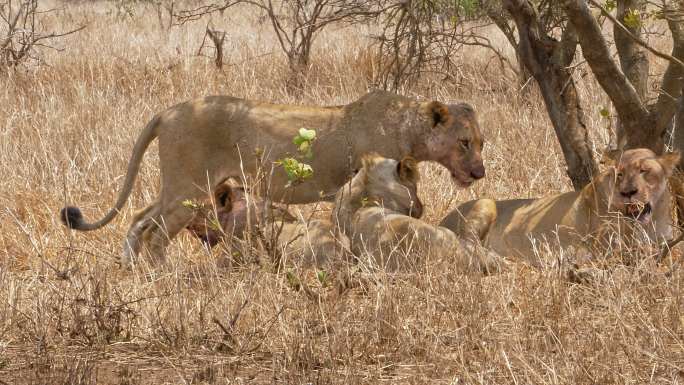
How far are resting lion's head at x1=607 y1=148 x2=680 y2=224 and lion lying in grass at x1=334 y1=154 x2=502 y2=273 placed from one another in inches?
26.2

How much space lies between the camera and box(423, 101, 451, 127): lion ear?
5867 millimetres

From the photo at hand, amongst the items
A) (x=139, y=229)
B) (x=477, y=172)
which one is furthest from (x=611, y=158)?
(x=139, y=229)

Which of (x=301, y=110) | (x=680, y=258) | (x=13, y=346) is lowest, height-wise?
(x=13, y=346)

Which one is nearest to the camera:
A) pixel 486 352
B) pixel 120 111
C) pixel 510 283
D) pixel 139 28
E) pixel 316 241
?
pixel 486 352

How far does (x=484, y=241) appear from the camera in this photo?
5836 millimetres

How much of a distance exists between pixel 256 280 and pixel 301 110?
1.90 metres

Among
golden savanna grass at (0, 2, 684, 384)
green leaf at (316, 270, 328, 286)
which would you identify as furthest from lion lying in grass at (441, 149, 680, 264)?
green leaf at (316, 270, 328, 286)

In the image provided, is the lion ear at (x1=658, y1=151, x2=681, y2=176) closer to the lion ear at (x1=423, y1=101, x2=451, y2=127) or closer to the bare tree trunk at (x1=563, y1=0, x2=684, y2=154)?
the bare tree trunk at (x1=563, y1=0, x2=684, y2=154)

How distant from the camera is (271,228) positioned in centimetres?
506

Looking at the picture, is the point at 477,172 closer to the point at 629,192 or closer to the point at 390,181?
the point at 390,181

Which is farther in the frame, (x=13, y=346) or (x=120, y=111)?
(x=120, y=111)

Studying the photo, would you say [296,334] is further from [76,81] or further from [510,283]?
[76,81]

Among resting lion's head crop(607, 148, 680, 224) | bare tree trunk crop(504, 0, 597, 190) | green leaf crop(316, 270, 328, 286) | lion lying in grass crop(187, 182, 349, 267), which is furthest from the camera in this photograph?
bare tree trunk crop(504, 0, 597, 190)

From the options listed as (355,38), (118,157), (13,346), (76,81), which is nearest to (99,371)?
(13,346)
